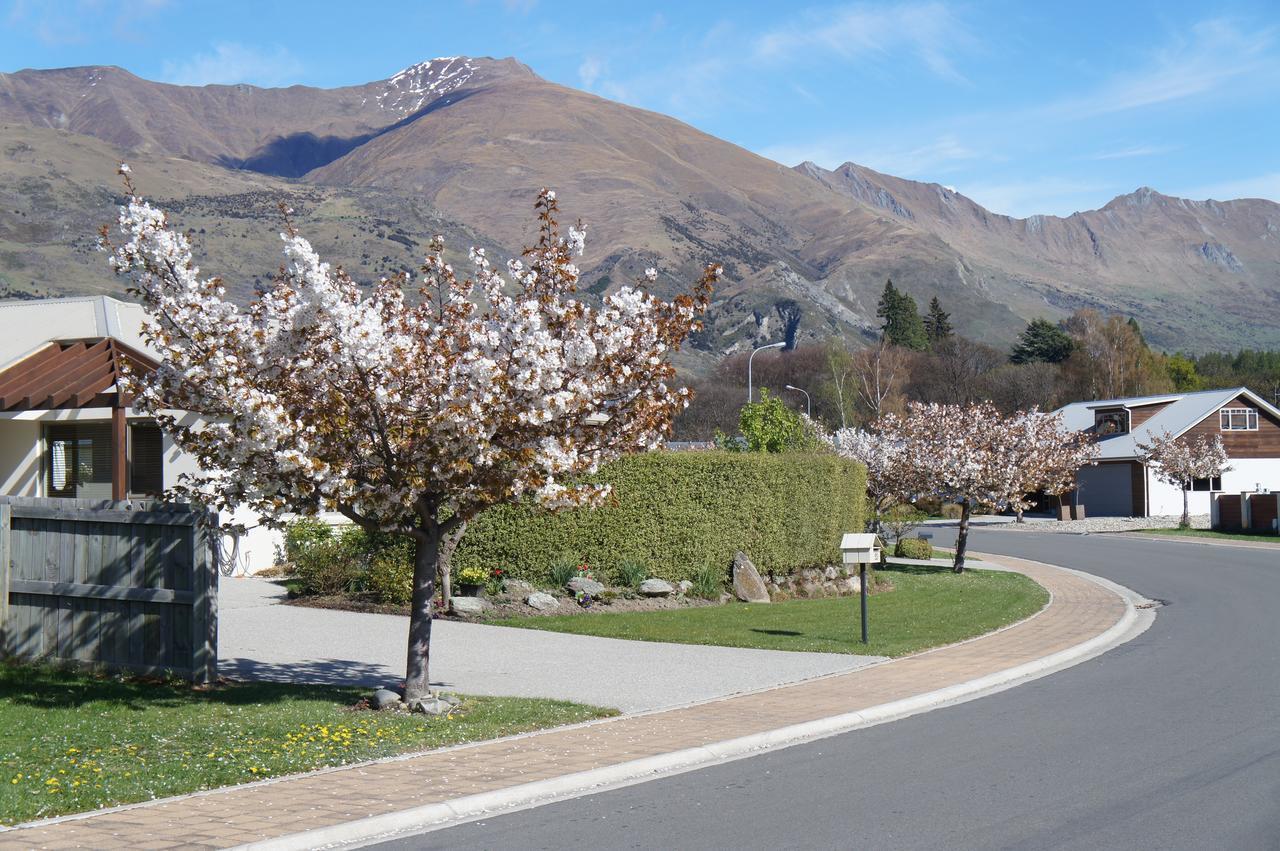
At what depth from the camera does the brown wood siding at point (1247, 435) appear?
5259 cm

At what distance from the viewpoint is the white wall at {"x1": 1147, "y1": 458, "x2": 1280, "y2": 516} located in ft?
170

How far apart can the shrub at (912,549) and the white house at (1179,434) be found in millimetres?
23698

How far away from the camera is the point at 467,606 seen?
16969mm

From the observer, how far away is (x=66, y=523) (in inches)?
473

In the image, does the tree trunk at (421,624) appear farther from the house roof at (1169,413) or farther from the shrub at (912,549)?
the house roof at (1169,413)

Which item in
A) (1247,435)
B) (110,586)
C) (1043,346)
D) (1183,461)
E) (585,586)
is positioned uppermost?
(1043,346)

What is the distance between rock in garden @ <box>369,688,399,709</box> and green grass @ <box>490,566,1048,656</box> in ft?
17.8

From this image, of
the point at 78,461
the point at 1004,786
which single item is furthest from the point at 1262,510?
the point at 1004,786

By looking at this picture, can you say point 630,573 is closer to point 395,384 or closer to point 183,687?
point 183,687

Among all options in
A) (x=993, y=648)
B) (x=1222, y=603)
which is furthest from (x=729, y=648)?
(x=1222, y=603)

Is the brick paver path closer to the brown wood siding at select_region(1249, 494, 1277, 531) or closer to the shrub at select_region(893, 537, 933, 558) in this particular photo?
the shrub at select_region(893, 537, 933, 558)

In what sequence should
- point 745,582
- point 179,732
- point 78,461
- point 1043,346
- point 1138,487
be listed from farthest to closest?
point 1043,346
point 1138,487
point 78,461
point 745,582
point 179,732

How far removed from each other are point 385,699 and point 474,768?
2.34m

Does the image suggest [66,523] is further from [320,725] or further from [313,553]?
[313,553]
